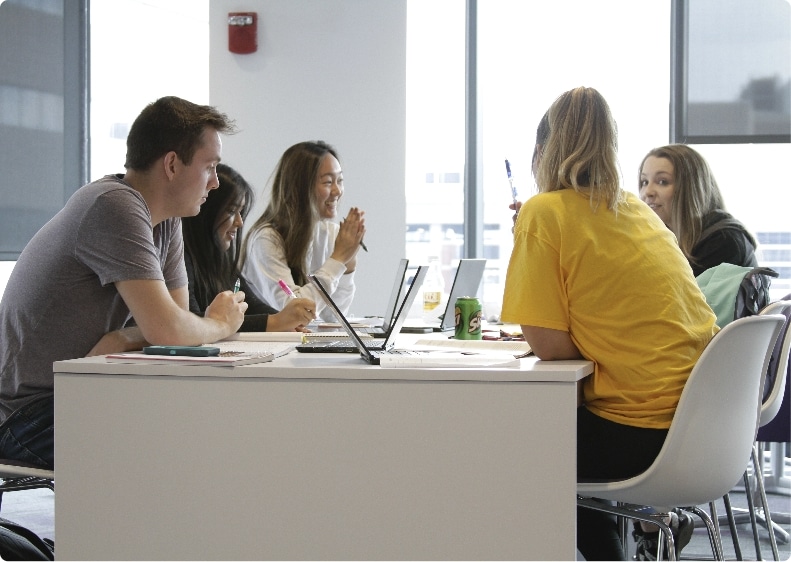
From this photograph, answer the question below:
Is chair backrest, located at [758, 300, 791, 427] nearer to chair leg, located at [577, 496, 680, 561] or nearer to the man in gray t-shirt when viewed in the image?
chair leg, located at [577, 496, 680, 561]

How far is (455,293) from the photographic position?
3.04 meters

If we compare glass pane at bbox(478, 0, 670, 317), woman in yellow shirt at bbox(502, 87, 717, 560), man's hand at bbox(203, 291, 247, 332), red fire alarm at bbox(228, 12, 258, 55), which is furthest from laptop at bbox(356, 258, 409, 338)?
red fire alarm at bbox(228, 12, 258, 55)

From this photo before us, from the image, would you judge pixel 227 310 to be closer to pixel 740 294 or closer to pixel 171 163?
pixel 171 163

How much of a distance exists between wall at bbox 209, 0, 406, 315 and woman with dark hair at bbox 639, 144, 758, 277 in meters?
2.01

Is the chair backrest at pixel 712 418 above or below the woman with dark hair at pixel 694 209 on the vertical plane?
below

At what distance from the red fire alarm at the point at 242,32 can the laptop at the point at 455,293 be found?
2676 millimetres

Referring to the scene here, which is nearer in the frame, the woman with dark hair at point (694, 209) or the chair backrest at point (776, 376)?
the chair backrest at point (776, 376)

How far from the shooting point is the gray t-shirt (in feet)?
6.46

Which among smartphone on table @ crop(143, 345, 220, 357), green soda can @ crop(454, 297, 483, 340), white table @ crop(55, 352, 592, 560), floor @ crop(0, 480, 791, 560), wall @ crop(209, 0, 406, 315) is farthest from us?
wall @ crop(209, 0, 406, 315)

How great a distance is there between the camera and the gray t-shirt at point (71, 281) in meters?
1.97

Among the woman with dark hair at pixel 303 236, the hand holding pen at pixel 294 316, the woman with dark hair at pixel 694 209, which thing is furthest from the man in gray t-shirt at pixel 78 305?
the woman with dark hair at pixel 694 209

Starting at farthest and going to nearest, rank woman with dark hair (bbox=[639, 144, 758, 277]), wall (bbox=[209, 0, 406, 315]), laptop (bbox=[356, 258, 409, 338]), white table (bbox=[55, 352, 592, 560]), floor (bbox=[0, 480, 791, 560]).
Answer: wall (bbox=[209, 0, 406, 315]) < woman with dark hair (bbox=[639, 144, 758, 277]) < floor (bbox=[0, 480, 791, 560]) < laptop (bbox=[356, 258, 409, 338]) < white table (bbox=[55, 352, 592, 560])

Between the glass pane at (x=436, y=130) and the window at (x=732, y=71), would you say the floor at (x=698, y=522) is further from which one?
the glass pane at (x=436, y=130)

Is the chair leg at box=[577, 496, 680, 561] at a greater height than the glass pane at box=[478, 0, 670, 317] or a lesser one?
lesser
